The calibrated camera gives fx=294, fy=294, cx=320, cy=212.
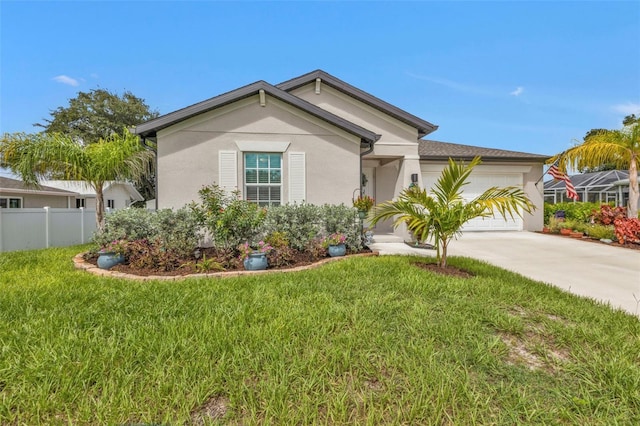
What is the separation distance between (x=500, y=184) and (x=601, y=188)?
48.6 feet

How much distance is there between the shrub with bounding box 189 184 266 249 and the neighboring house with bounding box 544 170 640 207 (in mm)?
23224

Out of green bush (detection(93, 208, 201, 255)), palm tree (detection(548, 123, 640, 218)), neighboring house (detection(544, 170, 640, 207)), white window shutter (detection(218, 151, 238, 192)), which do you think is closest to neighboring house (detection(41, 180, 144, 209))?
white window shutter (detection(218, 151, 238, 192))

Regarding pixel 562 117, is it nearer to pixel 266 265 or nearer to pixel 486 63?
pixel 486 63

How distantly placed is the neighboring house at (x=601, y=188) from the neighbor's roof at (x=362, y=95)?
1627 centimetres

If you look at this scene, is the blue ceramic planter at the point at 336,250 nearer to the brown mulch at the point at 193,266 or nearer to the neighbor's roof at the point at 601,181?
the brown mulch at the point at 193,266

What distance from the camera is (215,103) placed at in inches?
328

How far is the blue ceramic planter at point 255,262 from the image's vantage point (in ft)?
20.4

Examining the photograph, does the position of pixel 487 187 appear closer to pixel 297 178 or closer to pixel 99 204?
pixel 297 178

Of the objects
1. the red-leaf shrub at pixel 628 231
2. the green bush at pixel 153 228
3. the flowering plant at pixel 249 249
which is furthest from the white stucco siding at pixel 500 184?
the green bush at pixel 153 228

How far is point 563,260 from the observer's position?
783 cm

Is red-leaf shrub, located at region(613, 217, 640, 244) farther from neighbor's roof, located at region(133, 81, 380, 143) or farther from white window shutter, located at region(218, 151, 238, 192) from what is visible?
white window shutter, located at region(218, 151, 238, 192)

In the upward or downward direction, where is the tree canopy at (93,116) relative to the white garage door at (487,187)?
upward

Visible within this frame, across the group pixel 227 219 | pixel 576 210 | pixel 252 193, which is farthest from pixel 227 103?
pixel 576 210

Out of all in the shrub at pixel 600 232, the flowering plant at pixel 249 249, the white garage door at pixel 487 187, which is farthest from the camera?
the white garage door at pixel 487 187
